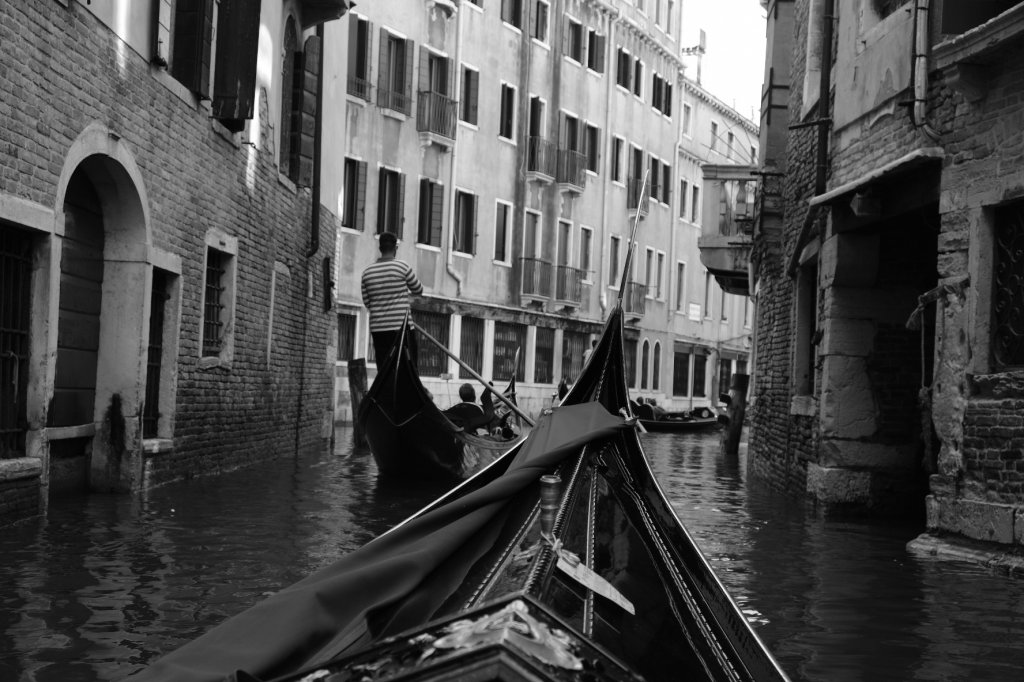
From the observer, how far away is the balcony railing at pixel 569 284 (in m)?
24.1

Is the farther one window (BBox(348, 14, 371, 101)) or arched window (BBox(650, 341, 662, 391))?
arched window (BBox(650, 341, 662, 391))

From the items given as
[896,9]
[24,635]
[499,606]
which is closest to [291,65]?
[896,9]

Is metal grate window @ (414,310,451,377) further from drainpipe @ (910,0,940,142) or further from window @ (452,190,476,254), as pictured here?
drainpipe @ (910,0,940,142)

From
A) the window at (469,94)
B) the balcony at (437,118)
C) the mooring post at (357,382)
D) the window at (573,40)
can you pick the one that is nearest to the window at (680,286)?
the window at (573,40)

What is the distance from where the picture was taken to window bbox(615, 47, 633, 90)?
85.9ft

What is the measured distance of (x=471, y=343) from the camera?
2200 centimetres

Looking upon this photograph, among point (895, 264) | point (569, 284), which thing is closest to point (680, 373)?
point (569, 284)

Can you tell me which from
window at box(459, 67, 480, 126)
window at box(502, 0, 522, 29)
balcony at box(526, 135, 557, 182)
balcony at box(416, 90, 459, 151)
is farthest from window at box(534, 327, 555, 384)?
window at box(502, 0, 522, 29)

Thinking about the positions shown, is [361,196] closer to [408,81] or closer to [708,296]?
[408,81]

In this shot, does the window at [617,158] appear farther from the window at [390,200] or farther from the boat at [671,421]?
the window at [390,200]

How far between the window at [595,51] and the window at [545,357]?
5172mm

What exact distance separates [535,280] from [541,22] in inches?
180

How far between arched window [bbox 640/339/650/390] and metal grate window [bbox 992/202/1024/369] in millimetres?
22129

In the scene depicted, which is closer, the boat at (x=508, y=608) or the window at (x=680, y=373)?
the boat at (x=508, y=608)
